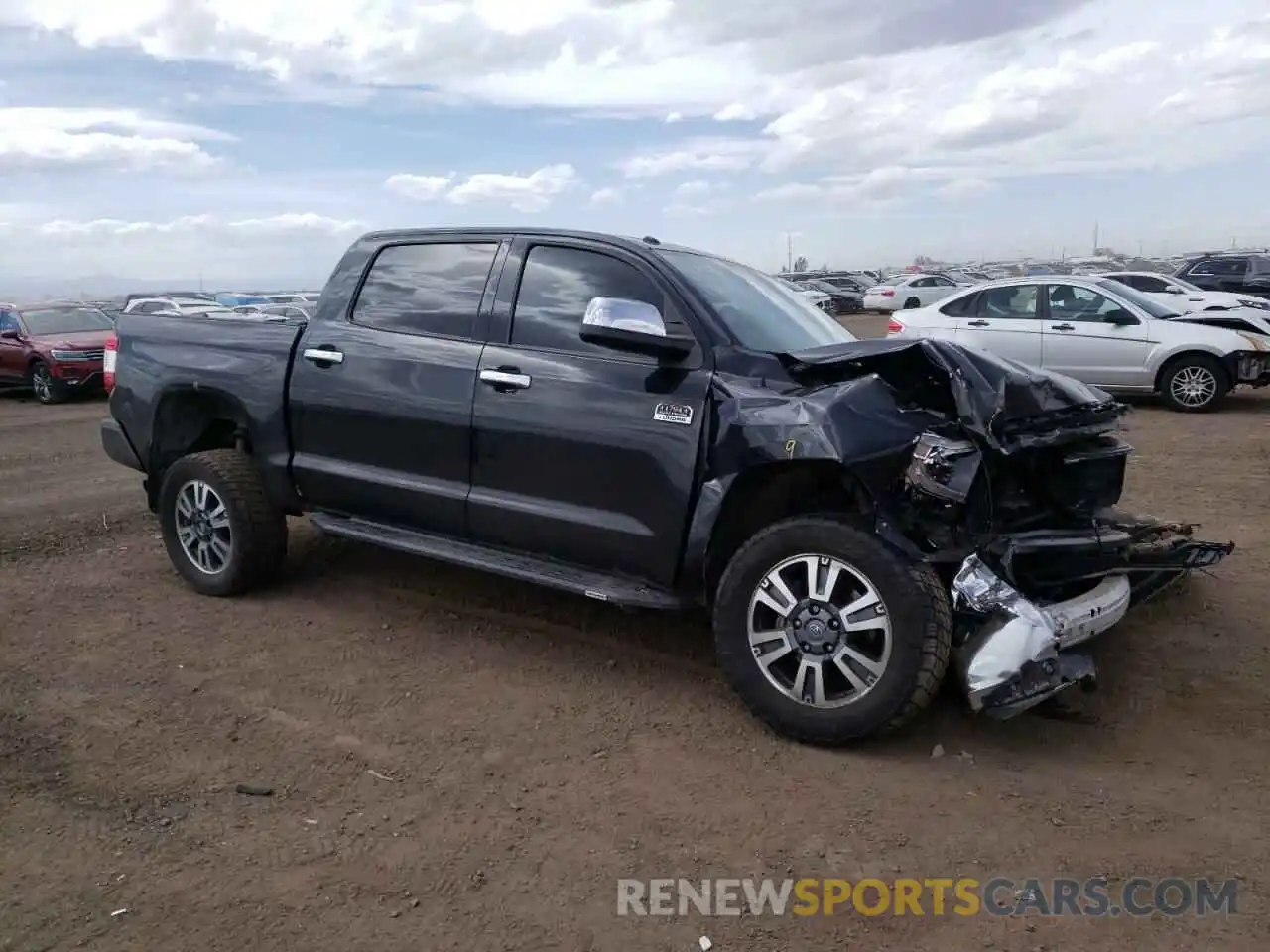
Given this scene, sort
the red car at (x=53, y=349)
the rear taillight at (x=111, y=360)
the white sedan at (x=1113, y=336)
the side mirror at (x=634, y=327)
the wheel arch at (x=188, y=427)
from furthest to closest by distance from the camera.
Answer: the red car at (x=53, y=349) < the white sedan at (x=1113, y=336) < the rear taillight at (x=111, y=360) < the wheel arch at (x=188, y=427) < the side mirror at (x=634, y=327)

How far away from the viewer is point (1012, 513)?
13.6 feet

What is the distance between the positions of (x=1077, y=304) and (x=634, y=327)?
10168 mm

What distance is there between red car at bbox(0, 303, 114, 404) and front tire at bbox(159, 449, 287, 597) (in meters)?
11.8

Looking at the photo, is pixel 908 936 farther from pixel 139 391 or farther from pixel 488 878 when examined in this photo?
pixel 139 391

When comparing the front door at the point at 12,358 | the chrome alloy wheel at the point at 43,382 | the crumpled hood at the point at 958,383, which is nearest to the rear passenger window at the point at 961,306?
the crumpled hood at the point at 958,383

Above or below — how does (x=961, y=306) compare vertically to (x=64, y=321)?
above

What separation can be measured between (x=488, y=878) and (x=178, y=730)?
1632mm

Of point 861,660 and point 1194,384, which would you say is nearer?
point 861,660

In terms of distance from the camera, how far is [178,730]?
3.94 m

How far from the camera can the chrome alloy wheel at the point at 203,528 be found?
17.5ft

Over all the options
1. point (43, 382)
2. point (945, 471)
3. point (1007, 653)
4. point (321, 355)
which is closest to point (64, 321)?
point (43, 382)

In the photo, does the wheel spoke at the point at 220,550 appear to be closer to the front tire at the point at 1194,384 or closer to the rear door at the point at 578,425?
the rear door at the point at 578,425

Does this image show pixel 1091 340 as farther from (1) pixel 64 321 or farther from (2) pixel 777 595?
(1) pixel 64 321

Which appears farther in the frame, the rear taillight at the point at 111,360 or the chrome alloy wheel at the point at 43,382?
the chrome alloy wheel at the point at 43,382
